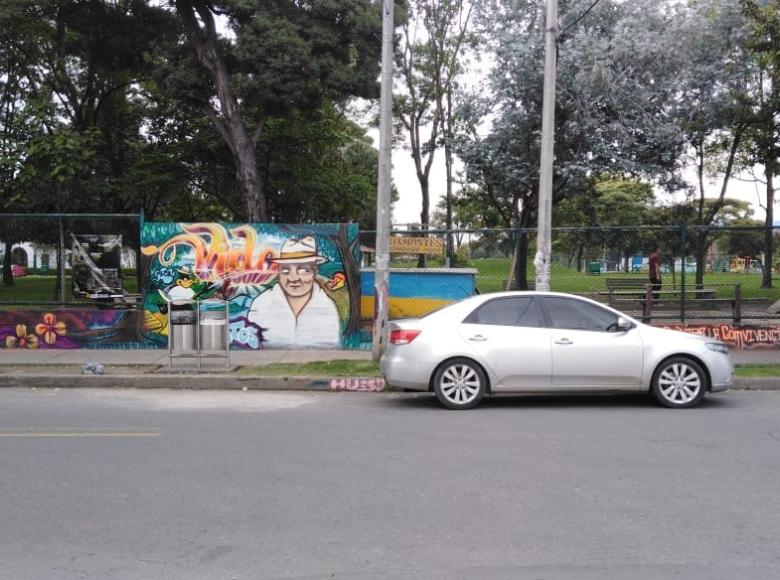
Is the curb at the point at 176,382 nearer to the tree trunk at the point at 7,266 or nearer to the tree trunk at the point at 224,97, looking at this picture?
the tree trunk at the point at 7,266

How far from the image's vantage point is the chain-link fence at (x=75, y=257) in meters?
14.2

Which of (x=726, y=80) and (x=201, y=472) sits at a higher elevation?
(x=726, y=80)

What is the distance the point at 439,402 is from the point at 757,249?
8.68m

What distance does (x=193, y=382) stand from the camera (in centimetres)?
1083

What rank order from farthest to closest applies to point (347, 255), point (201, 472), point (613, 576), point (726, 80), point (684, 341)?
point (726, 80) → point (347, 255) → point (684, 341) → point (201, 472) → point (613, 576)

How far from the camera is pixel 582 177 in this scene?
69.7 feet

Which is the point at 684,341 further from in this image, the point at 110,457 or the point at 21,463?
the point at 21,463

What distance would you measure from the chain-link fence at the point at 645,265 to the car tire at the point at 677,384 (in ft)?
16.8

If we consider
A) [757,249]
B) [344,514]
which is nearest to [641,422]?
[344,514]

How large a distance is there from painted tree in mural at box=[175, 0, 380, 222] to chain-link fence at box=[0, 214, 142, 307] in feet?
16.2

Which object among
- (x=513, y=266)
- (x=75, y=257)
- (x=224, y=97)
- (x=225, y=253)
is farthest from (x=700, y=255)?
(x=75, y=257)

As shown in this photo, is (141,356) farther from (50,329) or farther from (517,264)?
(517,264)

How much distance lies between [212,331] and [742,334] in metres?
9.67

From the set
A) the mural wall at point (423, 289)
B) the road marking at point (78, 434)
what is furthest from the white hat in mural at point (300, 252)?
the road marking at point (78, 434)
